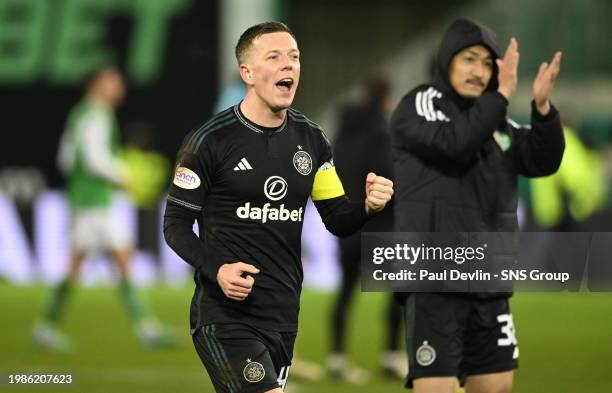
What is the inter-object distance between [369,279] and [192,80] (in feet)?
41.1

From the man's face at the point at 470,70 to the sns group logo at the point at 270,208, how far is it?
4.22ft

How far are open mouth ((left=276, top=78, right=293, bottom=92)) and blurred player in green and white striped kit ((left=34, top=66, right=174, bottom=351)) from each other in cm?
622

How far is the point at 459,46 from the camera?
6027 mm

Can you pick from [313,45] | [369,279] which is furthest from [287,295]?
[313,45]

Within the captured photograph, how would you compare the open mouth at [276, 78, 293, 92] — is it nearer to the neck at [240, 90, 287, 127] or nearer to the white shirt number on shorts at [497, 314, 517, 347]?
the neck at [240, 90, 287, 127]

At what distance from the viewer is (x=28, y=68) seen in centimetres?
1833

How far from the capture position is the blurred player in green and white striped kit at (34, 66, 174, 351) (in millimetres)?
11234

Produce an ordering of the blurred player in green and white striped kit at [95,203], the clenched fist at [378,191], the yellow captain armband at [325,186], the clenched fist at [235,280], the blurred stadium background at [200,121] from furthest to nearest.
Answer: the blurred player in green and white striped kit at [95,203], the blurred stadium background at [200,121], the yellow captain armband at [325,186], the clenched fist at [378,191], the clenched fist at [235,280]

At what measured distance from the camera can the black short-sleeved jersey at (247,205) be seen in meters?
5.05

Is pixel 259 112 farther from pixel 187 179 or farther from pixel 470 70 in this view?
pixel 470 70

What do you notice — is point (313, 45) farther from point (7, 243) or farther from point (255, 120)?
point (255, 120)

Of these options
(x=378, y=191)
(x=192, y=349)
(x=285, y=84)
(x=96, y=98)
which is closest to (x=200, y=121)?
(x=96, y=98)

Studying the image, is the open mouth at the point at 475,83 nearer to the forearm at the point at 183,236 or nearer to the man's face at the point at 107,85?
the forearm at the point at 183,236

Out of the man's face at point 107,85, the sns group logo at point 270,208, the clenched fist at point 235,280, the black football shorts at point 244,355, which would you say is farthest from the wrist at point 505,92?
the man's face at point 107,85
